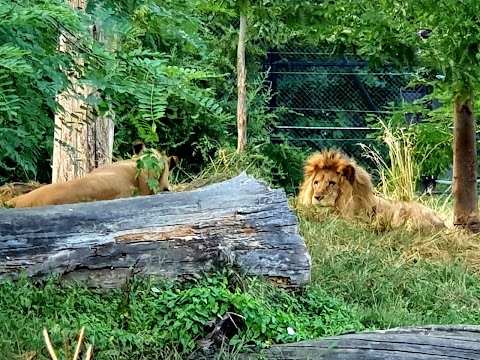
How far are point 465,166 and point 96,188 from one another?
3641 mm

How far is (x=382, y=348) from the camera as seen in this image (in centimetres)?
415

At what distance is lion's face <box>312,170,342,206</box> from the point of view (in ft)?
27.6

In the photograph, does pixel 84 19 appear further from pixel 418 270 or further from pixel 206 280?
pixel 418 270

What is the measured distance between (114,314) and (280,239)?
126cm

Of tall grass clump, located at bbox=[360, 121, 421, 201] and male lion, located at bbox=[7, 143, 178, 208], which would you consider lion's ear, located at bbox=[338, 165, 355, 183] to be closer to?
tall grass clump, located at bbox=[360, 121, 421, 201]

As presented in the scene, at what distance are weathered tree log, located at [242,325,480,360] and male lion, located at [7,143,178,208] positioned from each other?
1.79 metres

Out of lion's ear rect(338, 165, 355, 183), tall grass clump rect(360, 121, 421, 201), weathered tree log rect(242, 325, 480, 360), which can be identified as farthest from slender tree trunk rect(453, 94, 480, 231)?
weathered tree log rect(242, 325, 480, 360)

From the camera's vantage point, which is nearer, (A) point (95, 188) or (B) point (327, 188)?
(A) point (95, 188)

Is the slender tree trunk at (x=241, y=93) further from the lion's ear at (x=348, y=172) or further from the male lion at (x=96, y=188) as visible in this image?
the male lion at (x=96, y=188)

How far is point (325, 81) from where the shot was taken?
45.8 ft

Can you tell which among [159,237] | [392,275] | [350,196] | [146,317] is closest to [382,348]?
[146,317]

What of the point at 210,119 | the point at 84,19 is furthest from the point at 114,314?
the point at 210,119

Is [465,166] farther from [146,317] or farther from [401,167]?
[146,317]

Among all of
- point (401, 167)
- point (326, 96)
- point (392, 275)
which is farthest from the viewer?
point (326, 96)
